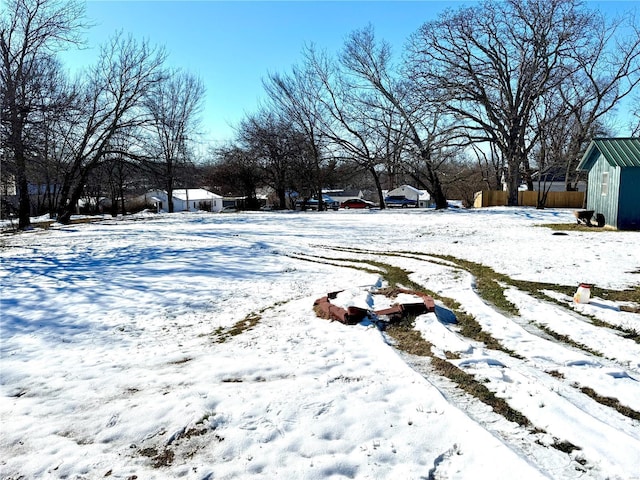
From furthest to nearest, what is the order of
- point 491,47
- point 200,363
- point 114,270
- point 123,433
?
point 491,47 < point 114,270 < point 200,363 < point 123,433

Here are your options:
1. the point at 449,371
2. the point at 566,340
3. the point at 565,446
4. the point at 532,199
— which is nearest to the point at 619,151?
the point at 566,340

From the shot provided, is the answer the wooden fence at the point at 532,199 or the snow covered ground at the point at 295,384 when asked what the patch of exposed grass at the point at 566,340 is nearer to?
the snow covered ground at the point at 295,384

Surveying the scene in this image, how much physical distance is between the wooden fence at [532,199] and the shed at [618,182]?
17.0m

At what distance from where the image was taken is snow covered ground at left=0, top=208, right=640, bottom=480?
252cm

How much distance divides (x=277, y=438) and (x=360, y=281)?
506 cm

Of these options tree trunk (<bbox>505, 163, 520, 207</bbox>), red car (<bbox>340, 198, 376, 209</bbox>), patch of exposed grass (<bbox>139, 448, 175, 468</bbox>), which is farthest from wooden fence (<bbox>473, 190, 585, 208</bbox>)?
patch of exposed grass (<bbox>139, 448, 175, 468</bbox>)

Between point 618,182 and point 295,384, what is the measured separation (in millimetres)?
14112

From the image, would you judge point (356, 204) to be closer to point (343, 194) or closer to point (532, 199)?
point (532, 199)

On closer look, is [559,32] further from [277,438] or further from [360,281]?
[277,438]

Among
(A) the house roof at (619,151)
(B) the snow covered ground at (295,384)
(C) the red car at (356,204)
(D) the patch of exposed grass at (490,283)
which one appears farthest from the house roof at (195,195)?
(D) the patch of exposed grass at (490,283)

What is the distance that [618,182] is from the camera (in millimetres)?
13344

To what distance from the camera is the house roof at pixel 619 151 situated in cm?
1328

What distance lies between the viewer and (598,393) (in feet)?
10.4

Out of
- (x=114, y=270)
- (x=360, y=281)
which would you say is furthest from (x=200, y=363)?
(x=114, y=270)
